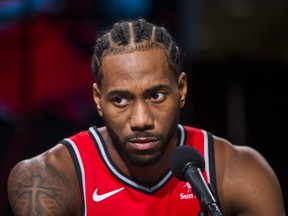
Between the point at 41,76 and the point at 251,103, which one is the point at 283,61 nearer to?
the point at 251,103

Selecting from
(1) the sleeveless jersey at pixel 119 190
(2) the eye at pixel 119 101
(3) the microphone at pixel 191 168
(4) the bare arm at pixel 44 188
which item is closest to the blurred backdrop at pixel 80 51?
(1) the sleeveless jersey at pixel 119 190

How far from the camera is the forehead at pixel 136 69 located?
2762mm

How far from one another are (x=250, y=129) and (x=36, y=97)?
172 cm

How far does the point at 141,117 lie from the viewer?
2701mm

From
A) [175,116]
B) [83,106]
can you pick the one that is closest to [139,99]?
[175,116]

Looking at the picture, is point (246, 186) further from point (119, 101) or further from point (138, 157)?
point (119, 101)

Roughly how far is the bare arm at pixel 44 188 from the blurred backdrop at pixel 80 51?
1.74 metres

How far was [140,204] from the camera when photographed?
303 cm

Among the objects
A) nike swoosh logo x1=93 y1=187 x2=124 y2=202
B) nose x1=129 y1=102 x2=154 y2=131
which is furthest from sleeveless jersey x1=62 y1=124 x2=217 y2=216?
nose x1=129 y1=102 x2=154 y2=131

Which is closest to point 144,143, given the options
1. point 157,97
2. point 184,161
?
point 157,97

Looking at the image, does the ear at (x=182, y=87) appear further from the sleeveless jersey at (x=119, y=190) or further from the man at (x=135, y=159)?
the sleeveless jersey at (x=119, y=190)

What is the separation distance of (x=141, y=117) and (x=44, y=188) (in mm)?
516

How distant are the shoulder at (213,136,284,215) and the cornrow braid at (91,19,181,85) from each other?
0.52 meters

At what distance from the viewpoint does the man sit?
109 inches
